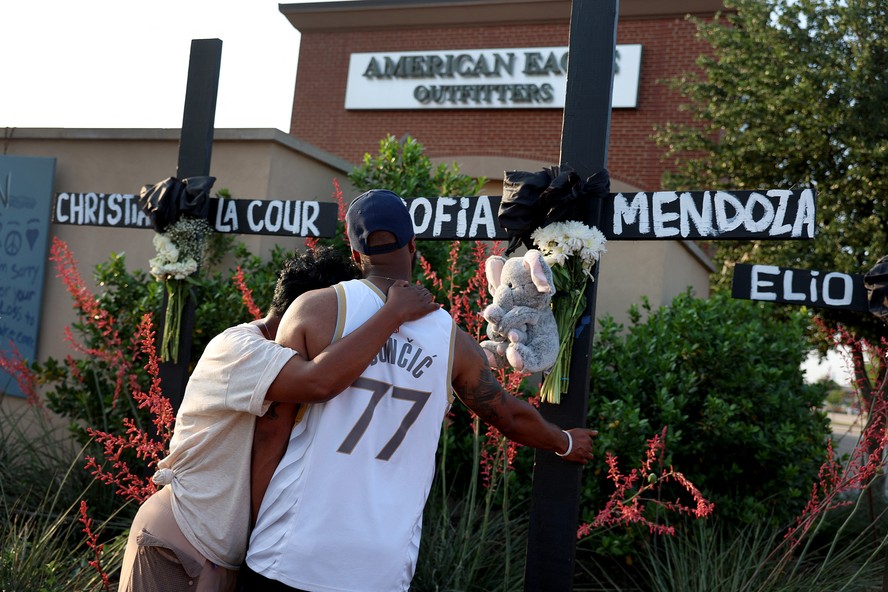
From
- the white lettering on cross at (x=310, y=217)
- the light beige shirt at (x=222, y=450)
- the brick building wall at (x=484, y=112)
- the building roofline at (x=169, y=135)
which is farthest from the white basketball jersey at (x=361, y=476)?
the brick building wall at (x=484, y=112)

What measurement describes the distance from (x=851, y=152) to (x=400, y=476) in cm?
905

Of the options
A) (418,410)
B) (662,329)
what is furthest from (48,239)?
(418,410)

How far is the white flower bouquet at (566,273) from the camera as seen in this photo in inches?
111

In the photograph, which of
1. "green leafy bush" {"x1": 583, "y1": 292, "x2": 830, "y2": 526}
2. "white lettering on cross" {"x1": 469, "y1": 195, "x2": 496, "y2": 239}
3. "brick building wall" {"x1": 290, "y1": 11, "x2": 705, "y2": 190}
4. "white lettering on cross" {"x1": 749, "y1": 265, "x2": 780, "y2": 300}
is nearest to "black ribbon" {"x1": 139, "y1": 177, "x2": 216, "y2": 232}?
"white lettering on cross" {"x1": 469, "y1": 195, "x2": 496, "y2": 239}

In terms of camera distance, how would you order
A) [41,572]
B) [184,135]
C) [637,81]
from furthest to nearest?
[637,81], [184,135], [41,572]

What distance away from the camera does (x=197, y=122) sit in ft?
13.9

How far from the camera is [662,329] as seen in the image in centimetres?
512

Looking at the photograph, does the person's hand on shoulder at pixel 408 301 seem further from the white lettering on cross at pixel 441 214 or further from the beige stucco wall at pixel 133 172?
the beige stucco wall at pixel 133 172

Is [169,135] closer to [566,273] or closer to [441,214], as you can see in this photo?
[441,214]

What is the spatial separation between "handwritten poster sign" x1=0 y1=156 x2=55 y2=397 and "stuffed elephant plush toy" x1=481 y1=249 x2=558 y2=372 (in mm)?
5619

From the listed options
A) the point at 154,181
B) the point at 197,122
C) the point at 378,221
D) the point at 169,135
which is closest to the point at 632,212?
the point at 378,221

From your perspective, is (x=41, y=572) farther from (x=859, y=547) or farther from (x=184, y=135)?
(x=859, y=547)

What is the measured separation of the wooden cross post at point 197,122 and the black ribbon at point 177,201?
0.48 ft

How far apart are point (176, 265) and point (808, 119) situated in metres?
8.35
